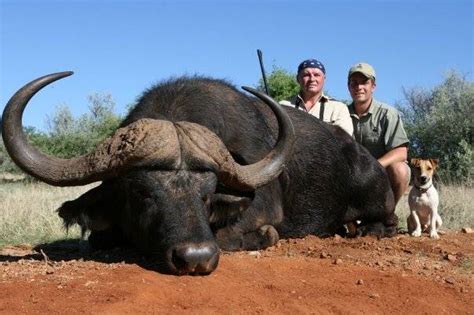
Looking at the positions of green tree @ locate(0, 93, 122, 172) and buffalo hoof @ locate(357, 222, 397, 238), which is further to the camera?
green tree @ locate(0, 93, 122, 172)

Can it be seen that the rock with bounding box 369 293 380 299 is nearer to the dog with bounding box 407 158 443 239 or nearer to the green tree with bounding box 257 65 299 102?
the dog with bounding box 407 158 443 239

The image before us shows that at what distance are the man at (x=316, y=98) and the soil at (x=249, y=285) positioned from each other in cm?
392

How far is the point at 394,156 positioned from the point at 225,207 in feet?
14.9

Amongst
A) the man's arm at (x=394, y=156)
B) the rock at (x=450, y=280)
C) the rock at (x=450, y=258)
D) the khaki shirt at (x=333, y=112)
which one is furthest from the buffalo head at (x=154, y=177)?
the man's arm at (x=394, y=156)

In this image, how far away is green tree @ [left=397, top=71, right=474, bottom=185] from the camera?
21.4 m

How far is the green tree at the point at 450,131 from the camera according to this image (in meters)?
21.4

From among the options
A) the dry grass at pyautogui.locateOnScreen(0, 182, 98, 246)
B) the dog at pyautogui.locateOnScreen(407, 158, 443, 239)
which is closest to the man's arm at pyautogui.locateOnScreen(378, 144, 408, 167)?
the dog at pyautogui.locateOnScreen(407, 158, 443, 239)

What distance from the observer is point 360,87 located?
34.2 ft

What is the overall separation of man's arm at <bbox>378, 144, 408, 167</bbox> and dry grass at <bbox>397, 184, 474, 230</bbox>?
1.13 meters

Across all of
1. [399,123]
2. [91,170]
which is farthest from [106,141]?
[399,123]

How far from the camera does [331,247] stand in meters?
7.38

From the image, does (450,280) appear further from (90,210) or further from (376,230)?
(376,230)

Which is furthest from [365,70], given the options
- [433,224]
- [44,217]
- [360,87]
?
[44,217]

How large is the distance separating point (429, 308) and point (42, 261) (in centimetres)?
325
